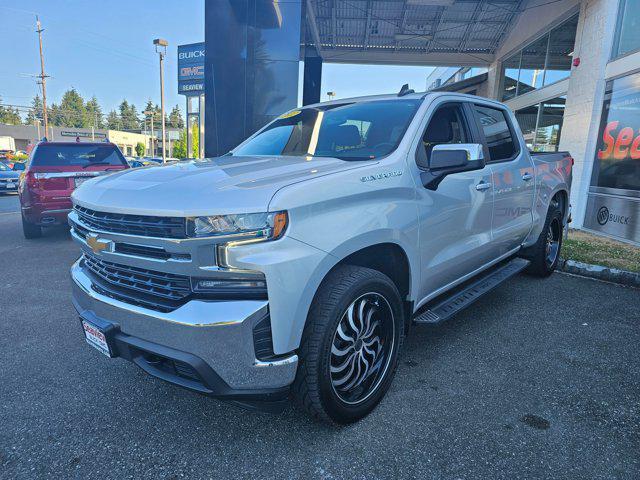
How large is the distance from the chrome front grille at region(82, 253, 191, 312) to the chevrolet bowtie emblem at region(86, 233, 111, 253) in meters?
0.08

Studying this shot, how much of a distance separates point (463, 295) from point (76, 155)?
23.5ft

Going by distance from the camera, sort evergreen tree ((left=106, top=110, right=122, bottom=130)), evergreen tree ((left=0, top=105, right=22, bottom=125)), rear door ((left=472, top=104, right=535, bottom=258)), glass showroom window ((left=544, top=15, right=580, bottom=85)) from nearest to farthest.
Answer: rear door ((left=472, top=104, right=535, bottom=258))
glass showroom window ((left=544, top=15, right=580, bottom=85))
evergreen tree ((left=0, top=105, right=22, bottom=125))
evergreen tree ((left=106, top=110, right=122, bottom=130))

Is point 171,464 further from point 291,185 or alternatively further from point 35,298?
point 35,298

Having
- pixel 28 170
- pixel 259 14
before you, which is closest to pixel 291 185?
pixel 28 170

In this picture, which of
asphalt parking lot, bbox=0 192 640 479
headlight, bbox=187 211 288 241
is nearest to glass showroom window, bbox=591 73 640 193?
asphalt parking lot, bbox=0 192 640 479

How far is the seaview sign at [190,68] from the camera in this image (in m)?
21.0

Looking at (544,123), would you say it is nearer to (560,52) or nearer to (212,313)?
(560,52)

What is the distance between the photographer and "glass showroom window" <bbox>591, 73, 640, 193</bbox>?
7.29 m

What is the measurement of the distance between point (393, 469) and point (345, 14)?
1244cm

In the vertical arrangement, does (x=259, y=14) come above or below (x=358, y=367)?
above

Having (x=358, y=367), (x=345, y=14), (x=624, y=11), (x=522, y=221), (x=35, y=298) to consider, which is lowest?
(x=35, y=298)

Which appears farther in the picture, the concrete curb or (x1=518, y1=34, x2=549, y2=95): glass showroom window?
(x1=518, y1=34, x2=549, y2=95): glass showroom window

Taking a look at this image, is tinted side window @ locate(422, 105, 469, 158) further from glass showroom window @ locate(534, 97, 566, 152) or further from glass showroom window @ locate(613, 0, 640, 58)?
glass showroom window @ locate(534, 97, 566, 152)

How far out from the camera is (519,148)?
13.6 feet
